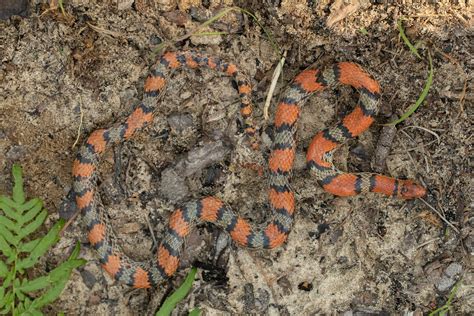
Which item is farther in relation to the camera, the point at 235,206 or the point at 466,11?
the point at 235,206

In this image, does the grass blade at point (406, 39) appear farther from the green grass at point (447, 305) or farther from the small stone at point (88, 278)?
the small stone at point (88, 278)

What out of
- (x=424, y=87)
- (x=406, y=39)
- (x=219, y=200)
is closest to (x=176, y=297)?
(x=219, y=200)

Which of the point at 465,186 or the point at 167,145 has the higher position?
the point at 167,145

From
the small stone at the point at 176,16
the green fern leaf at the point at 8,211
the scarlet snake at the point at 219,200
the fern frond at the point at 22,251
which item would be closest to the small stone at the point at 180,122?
A: the scarlet snake at the point at 219,200

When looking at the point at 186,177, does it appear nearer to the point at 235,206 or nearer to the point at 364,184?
the point at 235,206

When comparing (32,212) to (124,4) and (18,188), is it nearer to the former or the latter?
(18,188)

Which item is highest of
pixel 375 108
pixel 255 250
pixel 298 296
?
pixel 375 108

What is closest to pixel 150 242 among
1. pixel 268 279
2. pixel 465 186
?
pixel 268 279
